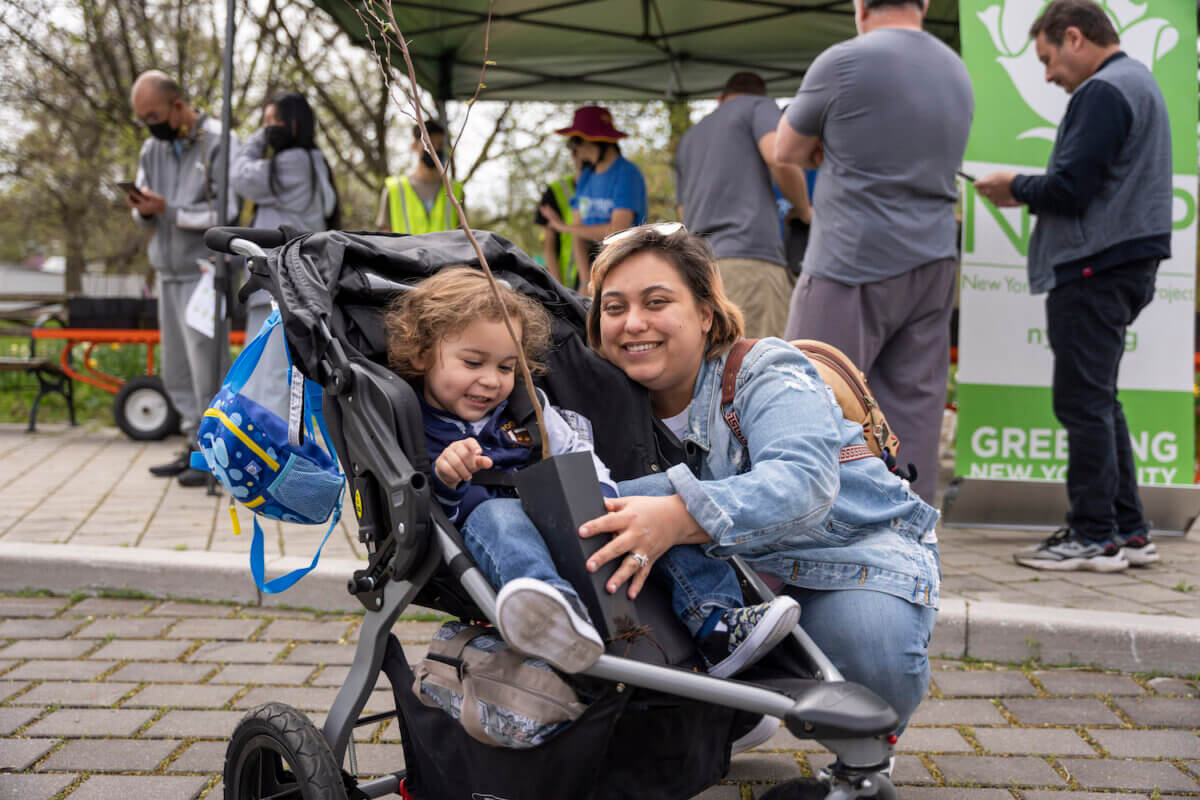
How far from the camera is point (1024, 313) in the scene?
5383mm

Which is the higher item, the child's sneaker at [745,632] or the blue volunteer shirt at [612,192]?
the blue volunteer shirt at [612,192]

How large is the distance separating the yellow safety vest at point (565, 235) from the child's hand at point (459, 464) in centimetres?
481

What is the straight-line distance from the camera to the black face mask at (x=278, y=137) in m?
5.96

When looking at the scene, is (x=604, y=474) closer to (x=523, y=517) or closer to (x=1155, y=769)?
(x=523, y=517)

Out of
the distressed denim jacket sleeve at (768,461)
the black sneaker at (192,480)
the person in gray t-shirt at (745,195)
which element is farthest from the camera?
the black sneaker at (192,480)

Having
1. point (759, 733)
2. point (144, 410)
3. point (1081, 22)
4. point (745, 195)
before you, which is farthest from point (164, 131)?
point (759, 733)

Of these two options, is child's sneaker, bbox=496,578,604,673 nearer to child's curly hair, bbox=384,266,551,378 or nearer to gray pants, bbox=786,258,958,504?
child's curly hair, bbox=384,266,551,378

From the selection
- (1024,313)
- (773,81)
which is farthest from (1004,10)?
(773,81)

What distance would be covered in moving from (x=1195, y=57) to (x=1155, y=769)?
3951 millimetres

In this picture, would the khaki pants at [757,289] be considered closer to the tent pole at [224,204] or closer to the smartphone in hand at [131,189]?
the tent pole at [224,204]

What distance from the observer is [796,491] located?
196cm

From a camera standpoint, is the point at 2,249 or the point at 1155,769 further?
the point at 2,249

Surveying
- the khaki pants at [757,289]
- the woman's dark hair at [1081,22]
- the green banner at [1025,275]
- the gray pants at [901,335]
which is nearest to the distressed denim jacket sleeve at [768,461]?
the gray pants at [901,335]

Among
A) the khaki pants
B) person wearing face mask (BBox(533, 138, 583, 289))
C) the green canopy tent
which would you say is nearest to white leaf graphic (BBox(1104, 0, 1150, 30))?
the khaki pants
